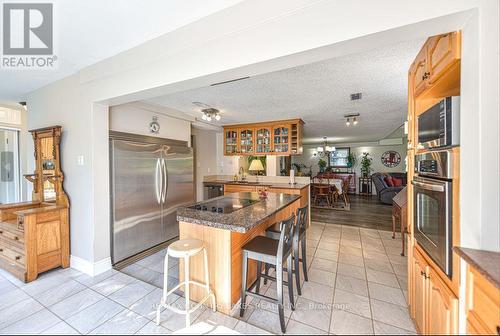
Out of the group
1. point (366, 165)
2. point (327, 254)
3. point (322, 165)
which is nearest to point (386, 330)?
point (327, 254)

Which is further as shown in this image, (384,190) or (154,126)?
(384,190)

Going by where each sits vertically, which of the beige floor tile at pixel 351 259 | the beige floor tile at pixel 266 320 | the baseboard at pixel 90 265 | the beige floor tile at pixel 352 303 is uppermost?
the baseboard at pixel 90 265

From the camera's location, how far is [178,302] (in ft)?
6.35

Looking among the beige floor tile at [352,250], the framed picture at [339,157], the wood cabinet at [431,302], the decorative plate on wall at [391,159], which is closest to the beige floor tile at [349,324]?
the wood cabinet at [431,302]

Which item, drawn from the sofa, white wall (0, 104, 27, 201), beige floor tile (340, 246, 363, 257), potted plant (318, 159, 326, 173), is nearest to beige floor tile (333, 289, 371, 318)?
beige floor tile (340, 246, 363, 257)

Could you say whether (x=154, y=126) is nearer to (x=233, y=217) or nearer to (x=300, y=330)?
(x=233, y=217)

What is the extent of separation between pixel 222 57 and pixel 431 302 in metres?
2.16

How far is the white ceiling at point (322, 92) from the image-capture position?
6.80 ft

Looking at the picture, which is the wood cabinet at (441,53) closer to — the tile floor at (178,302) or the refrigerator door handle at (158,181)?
the tile floor at (178,302)

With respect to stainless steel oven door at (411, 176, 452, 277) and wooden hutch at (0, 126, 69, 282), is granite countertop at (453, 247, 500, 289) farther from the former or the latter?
wooden hutch at (0, 126, 69, 282)

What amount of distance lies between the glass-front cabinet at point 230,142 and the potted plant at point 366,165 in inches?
265

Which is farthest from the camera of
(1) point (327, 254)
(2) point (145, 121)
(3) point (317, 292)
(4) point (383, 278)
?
(2) point (145, 121)

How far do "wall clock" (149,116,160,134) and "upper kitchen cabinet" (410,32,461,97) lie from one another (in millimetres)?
3372

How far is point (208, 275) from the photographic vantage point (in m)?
1.82
